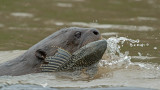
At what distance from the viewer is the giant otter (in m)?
6.54

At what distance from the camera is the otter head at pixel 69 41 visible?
21.4 feet

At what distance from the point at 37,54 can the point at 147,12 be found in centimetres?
954

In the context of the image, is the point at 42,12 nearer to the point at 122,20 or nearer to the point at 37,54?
the point at 122,20

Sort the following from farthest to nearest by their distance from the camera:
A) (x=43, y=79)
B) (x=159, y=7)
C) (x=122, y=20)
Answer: (x=159, y=7)
(x=122, y=20)
(x=43, y=79)

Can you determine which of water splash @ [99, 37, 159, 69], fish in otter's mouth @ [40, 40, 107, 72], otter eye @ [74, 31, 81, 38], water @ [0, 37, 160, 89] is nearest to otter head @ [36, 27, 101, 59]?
otter eye @ [74, 31, 81, 38]

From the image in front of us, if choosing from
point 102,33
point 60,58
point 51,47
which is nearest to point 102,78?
point 60,58

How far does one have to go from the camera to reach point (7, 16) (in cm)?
1479

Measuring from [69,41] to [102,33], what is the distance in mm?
4945

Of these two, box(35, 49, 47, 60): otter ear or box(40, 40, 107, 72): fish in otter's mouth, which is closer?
box(40, 40, 107, 72): fish in otter's mouth

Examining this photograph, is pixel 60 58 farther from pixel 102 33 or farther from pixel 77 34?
A: pixel 102 33

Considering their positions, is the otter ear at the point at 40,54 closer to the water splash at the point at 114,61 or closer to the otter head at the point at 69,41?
the otter head at the point at 69,41

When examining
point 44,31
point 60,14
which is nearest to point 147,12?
point 60,14

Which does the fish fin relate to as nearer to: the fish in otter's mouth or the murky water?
the fish in otter's mouth

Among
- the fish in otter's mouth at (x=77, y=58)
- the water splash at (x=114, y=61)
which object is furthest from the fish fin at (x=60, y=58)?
the water splash at (x=114, y=61)
